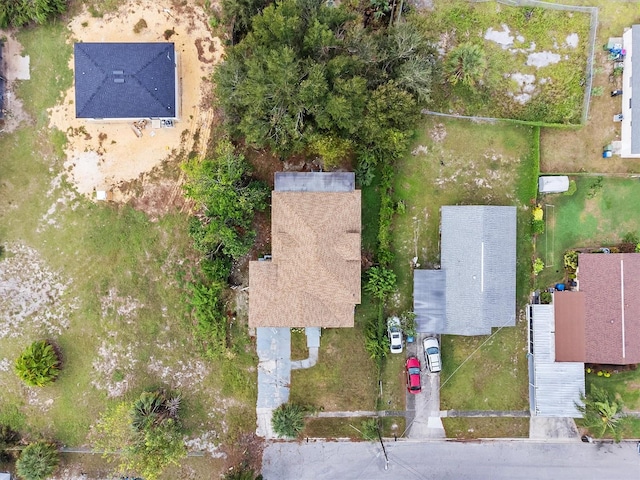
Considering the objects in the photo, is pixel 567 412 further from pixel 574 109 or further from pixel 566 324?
pixel 574 109

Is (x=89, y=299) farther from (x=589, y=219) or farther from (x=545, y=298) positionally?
(x=589, y=219)

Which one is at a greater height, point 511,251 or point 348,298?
point 511,251

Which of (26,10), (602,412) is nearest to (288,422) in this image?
(602,412)

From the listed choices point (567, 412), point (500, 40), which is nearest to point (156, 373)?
point (567, 412)

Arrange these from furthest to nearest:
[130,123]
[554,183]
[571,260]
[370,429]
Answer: [130,123] < [571,260] < [554,183] < [370,429]

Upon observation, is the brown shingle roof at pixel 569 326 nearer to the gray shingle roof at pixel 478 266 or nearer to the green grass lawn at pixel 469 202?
the green grass lawn at pixel 469 202

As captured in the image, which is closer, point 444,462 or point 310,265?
point 310,265
